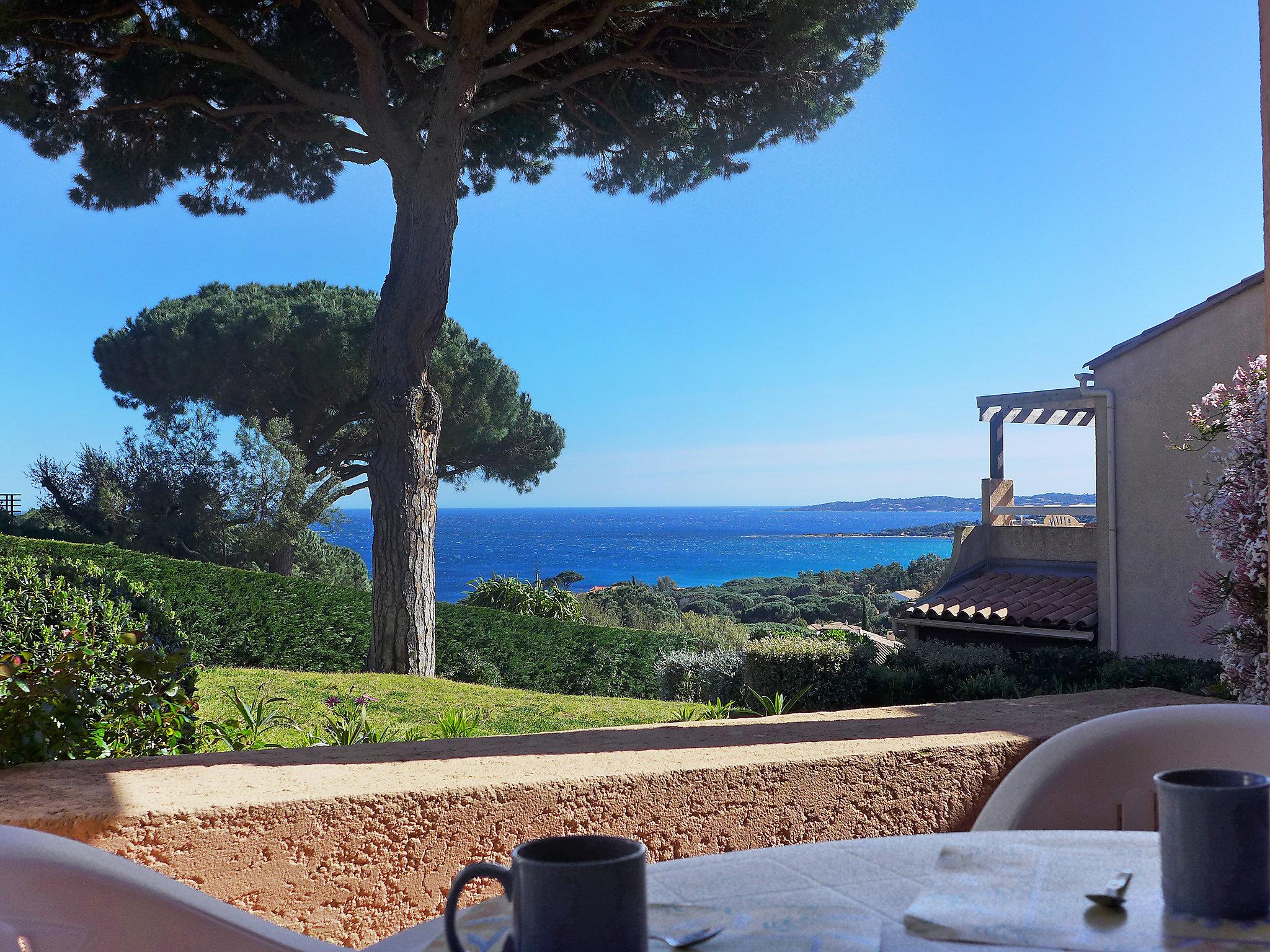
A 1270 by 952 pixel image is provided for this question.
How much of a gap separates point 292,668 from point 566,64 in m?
6.39

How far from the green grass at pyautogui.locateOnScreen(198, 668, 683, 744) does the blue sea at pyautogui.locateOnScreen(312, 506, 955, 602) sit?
3337cm

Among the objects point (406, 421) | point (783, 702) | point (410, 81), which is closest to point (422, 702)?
point (783, 702)

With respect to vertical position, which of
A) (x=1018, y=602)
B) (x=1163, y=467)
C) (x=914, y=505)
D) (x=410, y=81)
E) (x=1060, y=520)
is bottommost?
(x=1018, y=602)

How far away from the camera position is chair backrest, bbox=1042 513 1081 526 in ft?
38.4

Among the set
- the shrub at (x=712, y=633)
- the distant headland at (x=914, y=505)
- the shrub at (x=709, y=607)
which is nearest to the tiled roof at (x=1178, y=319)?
the shrub at (x=712, y=633)

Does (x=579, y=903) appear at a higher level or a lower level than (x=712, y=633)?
higher

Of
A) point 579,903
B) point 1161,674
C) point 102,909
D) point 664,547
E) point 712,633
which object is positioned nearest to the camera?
point 579,903

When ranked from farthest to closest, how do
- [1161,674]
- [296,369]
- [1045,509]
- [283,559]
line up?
[296,369]
[283,559]
[1045,509]
[1161,674]

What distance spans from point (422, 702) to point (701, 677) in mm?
2367

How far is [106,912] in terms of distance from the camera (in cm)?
93

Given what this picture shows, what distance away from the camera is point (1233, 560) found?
3.86m

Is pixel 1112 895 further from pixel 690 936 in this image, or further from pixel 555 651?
pixel 555 651

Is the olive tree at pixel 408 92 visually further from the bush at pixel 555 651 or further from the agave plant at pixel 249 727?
the agave plant at pixel 249 727

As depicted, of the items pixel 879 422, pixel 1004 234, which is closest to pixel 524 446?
pixel 1004 234
